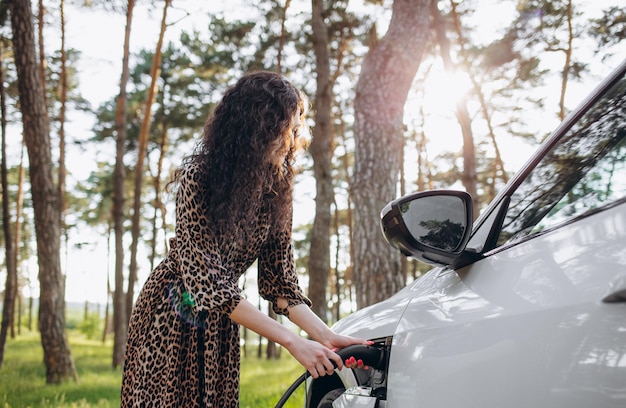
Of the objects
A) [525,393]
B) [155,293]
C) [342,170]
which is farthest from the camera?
[342,170]

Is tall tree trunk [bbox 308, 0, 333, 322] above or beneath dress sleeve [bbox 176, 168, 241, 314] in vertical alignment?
above

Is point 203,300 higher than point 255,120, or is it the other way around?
point 255,120

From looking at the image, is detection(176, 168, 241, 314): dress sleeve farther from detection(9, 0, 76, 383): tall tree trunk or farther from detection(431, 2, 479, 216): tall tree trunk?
detection(431, 2, 479, 216): tall tree trunk

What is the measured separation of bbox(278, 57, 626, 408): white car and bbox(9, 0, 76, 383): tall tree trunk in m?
8.73

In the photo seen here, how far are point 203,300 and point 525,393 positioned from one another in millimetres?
1169

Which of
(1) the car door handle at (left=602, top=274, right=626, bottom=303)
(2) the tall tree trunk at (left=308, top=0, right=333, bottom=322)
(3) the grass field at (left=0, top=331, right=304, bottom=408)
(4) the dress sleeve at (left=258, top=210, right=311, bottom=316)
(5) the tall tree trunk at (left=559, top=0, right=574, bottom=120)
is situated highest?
(5) the tall tree trunk at (left=559, top=0, right=574, bottom=120)

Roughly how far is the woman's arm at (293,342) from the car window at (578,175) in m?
0.61

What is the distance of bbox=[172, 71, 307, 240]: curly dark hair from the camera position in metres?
2.24

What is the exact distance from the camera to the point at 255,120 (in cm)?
236

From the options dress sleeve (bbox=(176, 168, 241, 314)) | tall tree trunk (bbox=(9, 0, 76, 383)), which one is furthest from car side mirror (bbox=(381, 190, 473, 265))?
tall tree trunk (bbox=(9, 0, 76, 383))

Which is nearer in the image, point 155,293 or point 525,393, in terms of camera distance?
point 525,393

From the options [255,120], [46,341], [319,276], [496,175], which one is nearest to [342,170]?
[496,175]

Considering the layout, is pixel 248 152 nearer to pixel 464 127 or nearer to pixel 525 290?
pixel 525 290

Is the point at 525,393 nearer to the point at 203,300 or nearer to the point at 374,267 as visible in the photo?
the point at 203,300
